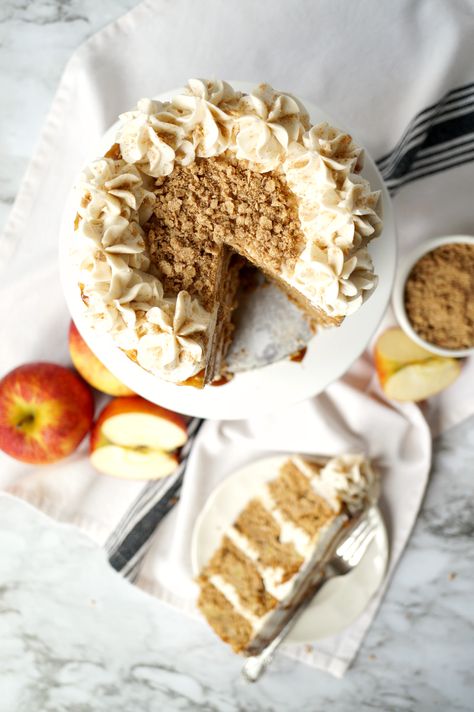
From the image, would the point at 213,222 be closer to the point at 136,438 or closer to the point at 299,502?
the point at 136,438

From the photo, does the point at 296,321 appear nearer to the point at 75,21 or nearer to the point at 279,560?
the point at 279,560

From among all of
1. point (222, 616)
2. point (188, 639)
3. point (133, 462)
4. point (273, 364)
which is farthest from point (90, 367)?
point (188, 639)

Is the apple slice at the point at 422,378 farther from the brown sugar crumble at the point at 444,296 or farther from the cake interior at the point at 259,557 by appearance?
the cake interior at the point at 259,557

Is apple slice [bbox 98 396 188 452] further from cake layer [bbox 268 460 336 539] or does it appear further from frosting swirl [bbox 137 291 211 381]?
frosting swirl [bbox 137 291 211 381]

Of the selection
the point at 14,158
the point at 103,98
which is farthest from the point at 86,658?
the point at 103,98

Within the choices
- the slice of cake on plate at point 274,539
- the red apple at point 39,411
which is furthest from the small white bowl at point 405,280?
the red apple at point 39,411

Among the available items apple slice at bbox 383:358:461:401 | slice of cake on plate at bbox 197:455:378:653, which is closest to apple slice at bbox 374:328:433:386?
apple slice at bbox 383:358:461:401
